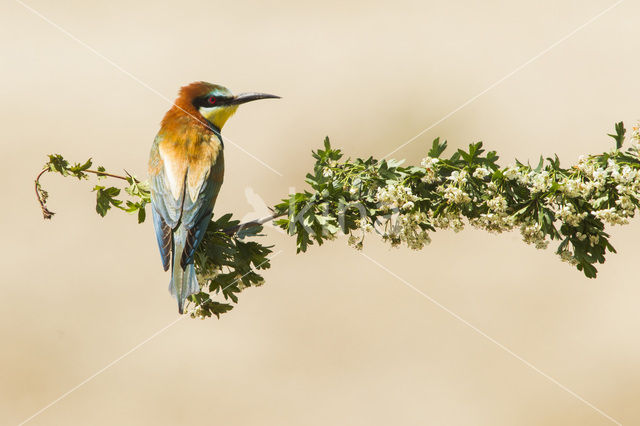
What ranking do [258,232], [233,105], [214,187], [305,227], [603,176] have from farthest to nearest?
1. [233,105]
2. [214,187]
3. [258,232]
4. [305,227]
5. [603,176]

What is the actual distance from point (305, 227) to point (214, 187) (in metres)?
0.58

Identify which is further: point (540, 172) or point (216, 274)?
point (216, 274)

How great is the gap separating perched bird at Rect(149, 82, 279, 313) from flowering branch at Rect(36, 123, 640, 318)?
0.20m

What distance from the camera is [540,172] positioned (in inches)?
81.3

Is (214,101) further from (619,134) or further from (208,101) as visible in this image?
(619,134)

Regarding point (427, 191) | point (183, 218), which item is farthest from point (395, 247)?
point (183, 218)

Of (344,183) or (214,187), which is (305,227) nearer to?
(344,183)

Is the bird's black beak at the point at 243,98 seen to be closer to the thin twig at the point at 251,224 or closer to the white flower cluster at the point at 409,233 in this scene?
the thin twig at the point at 251,224

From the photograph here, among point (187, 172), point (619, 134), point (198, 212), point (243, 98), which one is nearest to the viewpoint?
point (619, 134)

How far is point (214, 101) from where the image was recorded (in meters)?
2.83

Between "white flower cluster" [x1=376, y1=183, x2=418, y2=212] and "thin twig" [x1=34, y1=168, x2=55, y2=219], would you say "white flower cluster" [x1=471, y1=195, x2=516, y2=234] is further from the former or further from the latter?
"thin twig" [x1=34, y1=168, x2=55, y2=219]

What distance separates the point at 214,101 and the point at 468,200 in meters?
1.28

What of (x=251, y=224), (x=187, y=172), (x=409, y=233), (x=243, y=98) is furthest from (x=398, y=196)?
(x=243, y=98)

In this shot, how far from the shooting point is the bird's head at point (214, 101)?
2.82 m
